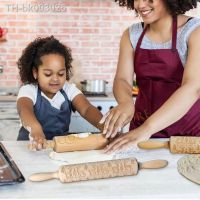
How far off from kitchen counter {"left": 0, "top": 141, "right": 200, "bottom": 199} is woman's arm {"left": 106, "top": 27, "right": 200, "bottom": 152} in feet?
0.54

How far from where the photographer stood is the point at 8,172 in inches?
A: 50.5

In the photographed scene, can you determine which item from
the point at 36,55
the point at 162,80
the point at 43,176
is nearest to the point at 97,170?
the point at 43,176

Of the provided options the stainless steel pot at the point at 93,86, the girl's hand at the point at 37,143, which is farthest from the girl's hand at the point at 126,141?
the stainless steel pot at the point at 93,86

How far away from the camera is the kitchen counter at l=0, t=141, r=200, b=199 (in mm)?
1184

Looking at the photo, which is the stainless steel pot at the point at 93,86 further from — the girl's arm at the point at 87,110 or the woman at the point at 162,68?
the woman at the point at 162,68

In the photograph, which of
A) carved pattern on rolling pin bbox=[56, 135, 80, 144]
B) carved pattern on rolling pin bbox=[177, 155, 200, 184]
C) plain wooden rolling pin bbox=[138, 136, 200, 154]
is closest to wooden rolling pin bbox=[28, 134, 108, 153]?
carved pattern on rolling pin bbox=[56, 135, 80, 144]

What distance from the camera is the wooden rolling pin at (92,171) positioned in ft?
4.16

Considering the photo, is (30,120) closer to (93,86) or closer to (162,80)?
(162,80)

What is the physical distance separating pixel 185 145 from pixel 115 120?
0.91 ft

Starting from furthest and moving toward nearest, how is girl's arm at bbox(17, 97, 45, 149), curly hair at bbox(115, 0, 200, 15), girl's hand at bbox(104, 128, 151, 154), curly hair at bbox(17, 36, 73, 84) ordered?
curly hair at bbox(17, 36, 73, 84), curly hair at bbox(115, 0, 200, 15), girl's arm at bbox(17, 97, 45, 149), girl's hand at bbox(104, 128, 151, 154)

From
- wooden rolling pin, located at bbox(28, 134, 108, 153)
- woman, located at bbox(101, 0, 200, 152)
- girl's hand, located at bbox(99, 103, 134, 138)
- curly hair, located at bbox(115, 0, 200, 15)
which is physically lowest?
wooden rolling pin, located at bbox(28, 134, 108, 153)

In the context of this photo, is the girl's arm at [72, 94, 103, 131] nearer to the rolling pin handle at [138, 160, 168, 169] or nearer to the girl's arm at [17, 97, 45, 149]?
the girl's arm at [17, 97, 45, 149]

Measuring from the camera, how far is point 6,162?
1.37m

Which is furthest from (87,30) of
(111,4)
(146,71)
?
(146,71)
